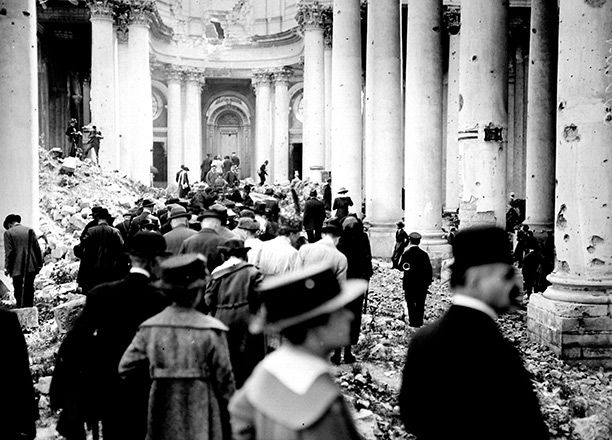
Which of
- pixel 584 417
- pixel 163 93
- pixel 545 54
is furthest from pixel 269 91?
pixel 584 417

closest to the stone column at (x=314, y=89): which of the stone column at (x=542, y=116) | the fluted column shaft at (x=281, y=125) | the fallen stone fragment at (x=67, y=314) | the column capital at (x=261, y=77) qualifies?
the fluted column shaft at (x=281, y=125)

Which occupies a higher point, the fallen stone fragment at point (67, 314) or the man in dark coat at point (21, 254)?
the man in dark coat at point (21, 254)

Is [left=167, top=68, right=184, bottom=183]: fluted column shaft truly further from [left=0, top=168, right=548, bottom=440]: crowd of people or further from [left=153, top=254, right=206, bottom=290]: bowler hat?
[left=153, top=254, right=206, bottom=290]: bowler hat

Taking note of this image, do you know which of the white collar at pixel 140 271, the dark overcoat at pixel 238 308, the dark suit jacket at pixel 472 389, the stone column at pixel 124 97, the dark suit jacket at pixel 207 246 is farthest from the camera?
the stone column at pixel 124 97

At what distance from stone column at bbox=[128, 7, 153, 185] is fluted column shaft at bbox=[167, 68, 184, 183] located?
28.2 ft

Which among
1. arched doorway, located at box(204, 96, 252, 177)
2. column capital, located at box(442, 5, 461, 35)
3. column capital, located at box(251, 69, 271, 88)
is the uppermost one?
column capital, located at box(251, 69, 271, 88)

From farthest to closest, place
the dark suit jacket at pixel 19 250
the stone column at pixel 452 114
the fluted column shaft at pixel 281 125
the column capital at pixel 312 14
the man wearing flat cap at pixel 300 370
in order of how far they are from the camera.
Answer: the fluted column shaft at pixel 281 125
the column capital at pixel 312 14
the stone column at pixel 452 114
the dark suit jacket at pixel 19 250
the man wearing flat cap at pixel 300 370

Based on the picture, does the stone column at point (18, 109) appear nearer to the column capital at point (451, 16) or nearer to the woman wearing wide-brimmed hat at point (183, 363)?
the woman wearing wide-brimmed hat at point (183, 363)

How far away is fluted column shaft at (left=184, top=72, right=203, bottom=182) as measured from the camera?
39.7 meters

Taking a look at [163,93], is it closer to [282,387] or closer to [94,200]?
[94,200]

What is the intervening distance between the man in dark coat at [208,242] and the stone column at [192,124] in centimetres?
3253

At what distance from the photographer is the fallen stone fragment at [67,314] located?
897 cm

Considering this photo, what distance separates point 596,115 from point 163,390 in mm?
6325

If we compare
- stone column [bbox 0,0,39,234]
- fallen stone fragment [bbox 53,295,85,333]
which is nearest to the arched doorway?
stone column [bbox 0,0,39,234]
